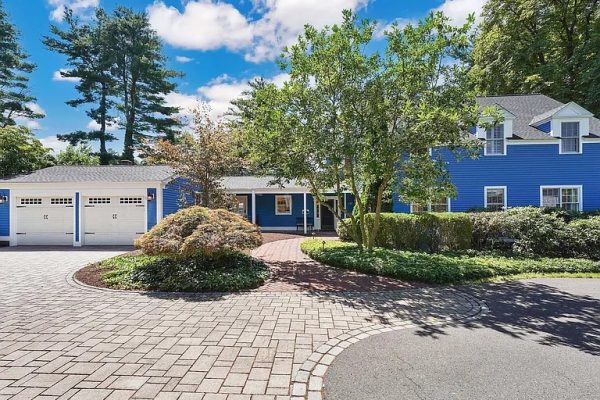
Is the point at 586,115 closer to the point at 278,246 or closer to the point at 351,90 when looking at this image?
the point at 351,90

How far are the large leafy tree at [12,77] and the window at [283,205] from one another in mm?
23741

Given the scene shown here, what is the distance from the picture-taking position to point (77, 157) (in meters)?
28.9

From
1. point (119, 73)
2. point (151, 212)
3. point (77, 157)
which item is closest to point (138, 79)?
point (119, 73)

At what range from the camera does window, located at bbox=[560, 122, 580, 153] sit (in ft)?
48.3

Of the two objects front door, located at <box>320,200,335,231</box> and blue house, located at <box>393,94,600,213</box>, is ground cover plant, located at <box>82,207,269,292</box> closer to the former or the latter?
blue house, located at <box>393,94,600,213</box>

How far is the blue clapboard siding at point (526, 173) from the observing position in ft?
48.0

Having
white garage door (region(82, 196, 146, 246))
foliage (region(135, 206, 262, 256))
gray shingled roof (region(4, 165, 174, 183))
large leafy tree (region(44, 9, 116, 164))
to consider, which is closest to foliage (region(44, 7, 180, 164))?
large leafy tree (region(44, 9, 116, 164))

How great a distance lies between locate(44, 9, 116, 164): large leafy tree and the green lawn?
2902cm

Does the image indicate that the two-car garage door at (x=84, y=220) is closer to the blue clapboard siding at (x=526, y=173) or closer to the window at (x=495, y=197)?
the blue clapboard siding at (x=526, y=173)

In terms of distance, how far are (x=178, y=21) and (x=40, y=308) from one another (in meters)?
9.33

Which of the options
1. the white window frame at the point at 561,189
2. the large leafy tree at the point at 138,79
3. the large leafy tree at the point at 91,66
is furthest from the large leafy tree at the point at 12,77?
the white window frame at the point at 561,189

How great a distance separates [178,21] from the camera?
1073cm

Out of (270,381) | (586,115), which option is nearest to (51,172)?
(270,381)

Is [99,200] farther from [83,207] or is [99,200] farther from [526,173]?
[526,173]
